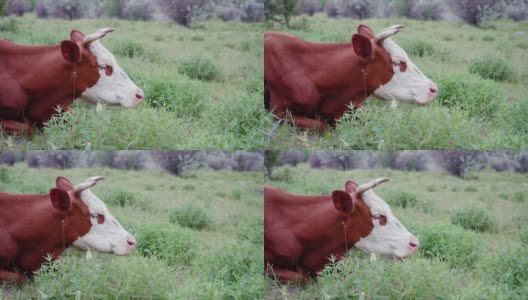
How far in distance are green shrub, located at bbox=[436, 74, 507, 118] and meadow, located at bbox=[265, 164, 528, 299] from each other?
52cm

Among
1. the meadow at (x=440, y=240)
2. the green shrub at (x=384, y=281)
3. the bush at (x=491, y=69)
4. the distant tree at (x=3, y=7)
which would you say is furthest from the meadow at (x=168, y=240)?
the bush at (x=491, y=69)

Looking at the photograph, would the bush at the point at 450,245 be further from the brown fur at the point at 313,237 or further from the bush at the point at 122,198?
the bush at the point at 122,198

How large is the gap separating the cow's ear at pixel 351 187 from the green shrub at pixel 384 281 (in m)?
0.52

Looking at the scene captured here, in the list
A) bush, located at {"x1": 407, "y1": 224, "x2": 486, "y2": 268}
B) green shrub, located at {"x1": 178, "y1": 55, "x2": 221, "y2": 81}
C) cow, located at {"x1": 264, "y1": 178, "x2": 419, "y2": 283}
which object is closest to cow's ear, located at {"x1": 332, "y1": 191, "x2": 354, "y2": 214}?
cow, located at {"x1": 264, "y1": 178, "x2": 419, "y2": 283}

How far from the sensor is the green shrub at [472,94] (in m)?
6.79

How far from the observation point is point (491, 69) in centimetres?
690

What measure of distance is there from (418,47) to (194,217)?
2162 millimetres

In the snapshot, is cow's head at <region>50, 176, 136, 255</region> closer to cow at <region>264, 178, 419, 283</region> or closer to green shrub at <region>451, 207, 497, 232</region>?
cow at <region>264, 178, 419, 283</region>

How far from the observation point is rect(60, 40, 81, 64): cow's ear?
664 cm

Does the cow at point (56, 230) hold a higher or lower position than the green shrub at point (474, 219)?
lower

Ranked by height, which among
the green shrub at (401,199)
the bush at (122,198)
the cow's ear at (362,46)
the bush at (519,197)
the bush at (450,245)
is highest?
the cow's ear at (362,46)

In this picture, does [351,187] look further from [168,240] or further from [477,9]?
[477,9]

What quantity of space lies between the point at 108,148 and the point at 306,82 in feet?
5.14

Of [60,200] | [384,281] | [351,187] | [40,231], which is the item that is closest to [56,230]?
[40,231]
